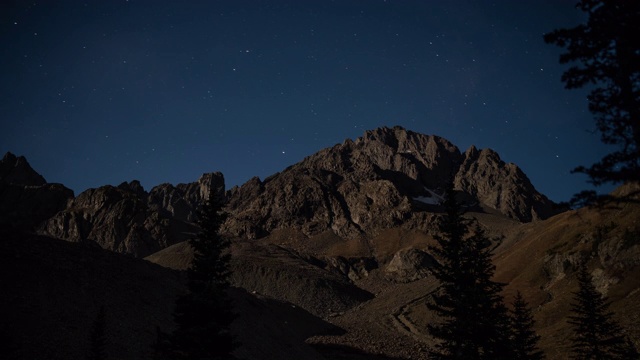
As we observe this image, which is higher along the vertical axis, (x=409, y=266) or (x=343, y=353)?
(x=409, y=266)

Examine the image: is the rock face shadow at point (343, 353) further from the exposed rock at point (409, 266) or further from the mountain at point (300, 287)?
the exposed rock at point (409, 266)

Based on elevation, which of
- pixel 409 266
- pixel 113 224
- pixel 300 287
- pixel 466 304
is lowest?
pixel 300 287

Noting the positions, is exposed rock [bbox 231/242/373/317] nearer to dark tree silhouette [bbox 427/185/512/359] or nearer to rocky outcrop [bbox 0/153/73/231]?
dark tree silhouette [bbox 427/185/512/359]

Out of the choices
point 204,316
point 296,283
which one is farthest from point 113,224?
point 204,316

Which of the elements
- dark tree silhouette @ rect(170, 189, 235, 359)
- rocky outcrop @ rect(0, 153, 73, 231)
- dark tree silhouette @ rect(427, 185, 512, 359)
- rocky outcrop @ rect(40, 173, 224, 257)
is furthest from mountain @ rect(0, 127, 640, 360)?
dark tree silhouette @ rect(170, 189, 235, 359)

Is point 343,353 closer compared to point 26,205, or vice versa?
point 343,353

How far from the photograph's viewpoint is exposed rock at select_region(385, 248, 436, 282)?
123125 millimetres

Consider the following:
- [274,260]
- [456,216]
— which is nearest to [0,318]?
[456,216]

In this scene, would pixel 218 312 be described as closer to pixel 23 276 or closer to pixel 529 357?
pixel 529 357

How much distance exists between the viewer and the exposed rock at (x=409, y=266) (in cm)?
12312

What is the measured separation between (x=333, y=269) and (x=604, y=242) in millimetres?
92463

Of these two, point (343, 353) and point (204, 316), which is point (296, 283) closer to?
point (343, 353)

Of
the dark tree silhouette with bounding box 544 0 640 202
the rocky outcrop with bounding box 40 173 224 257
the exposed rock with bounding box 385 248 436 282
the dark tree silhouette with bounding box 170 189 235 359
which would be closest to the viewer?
the dark tree silhouette with bounding box 544 0 640 202

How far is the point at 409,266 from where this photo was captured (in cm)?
12694
